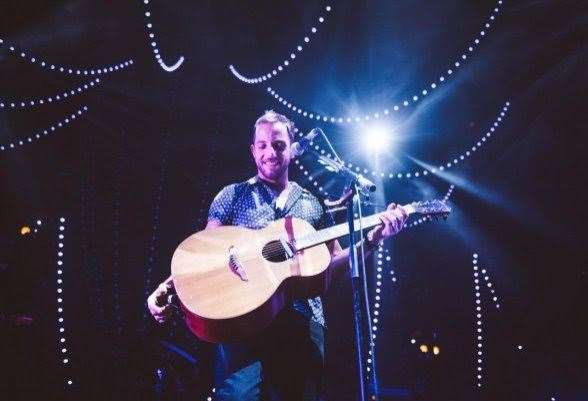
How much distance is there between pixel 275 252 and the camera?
103 inches

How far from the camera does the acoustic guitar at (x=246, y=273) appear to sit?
2.26 metres

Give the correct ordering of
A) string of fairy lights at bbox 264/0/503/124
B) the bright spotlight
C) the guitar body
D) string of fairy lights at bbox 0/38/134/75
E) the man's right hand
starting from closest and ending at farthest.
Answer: the guitar body, the man's right hand, string of fairy lights at bbox 0/38/134/75, string of fairy lights at bbox 264/0/503/124, the bright spotlight

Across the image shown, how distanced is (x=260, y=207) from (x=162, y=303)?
0.95 m

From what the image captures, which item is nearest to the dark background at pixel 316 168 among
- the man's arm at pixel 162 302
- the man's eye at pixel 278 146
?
the man's eye at pixel 278 146

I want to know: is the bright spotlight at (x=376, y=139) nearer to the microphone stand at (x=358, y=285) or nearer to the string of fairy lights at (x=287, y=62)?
the string of fairy lights at (x=287, y=62)

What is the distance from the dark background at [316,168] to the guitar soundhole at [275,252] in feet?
2.82

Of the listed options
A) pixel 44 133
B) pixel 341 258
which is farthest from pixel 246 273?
pixel 44 133

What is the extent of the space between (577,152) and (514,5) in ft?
7.06

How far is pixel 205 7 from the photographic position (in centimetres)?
382

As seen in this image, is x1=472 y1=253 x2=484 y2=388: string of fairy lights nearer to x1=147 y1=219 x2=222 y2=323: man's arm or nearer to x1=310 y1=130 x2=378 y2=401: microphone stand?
x1=310 y1=130 x2=378 y2=401: microphone stand

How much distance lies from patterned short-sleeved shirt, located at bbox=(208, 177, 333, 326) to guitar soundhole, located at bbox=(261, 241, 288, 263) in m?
0.27

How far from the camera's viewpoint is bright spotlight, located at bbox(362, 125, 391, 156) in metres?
4.98

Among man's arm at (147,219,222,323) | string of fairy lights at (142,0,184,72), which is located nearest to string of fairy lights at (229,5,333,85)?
string of fairy lights at (142,0,184,72)

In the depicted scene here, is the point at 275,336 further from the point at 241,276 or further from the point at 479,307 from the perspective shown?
the point at 479,307
